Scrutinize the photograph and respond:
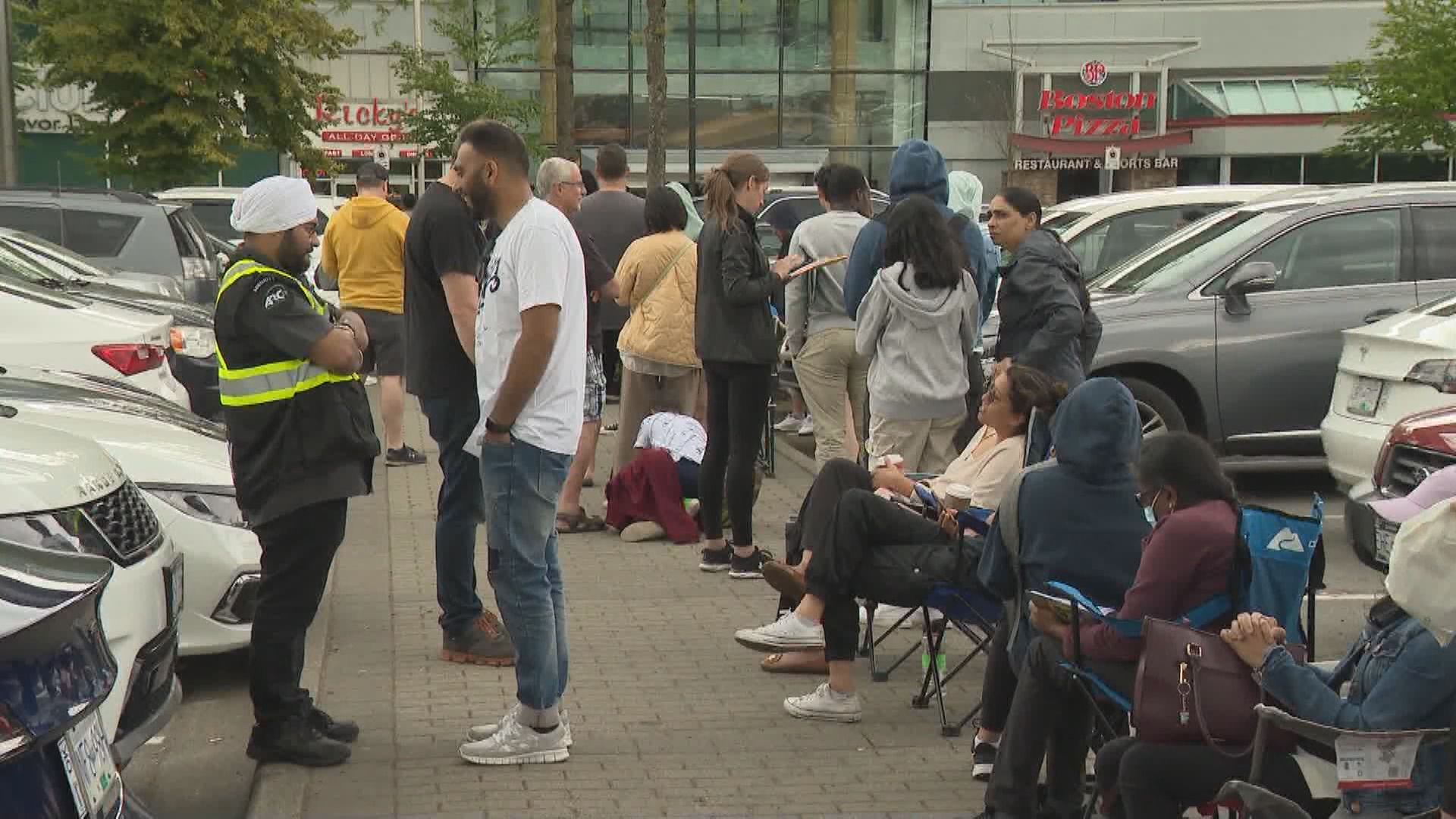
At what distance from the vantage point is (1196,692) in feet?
14.4

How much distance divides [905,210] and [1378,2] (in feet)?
142

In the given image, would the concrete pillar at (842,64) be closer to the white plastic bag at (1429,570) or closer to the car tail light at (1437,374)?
the car tail light at (1437,374)

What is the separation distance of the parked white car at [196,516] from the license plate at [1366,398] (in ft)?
18.1

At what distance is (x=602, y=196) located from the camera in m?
11.8

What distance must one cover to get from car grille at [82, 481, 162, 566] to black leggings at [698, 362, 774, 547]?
3.52 metres

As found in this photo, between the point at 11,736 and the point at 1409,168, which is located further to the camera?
the point at 1409,168

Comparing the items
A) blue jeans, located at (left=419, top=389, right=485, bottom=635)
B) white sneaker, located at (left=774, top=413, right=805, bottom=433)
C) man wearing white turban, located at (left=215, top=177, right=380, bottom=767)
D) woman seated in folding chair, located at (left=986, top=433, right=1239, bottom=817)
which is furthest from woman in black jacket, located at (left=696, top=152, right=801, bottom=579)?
white sneaker, located at (left=774, top=413, right=805, bottom=433)

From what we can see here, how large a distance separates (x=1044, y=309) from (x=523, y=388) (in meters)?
3.14

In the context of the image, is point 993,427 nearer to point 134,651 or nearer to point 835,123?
point 134,651

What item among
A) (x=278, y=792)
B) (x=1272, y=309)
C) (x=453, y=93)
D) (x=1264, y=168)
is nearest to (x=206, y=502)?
(x=278, y=792)

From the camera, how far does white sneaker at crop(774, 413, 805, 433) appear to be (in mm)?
14211

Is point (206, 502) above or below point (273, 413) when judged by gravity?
below

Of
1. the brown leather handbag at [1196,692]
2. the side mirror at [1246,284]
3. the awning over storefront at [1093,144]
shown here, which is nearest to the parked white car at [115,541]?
the brown leather handbag at [1196,692]

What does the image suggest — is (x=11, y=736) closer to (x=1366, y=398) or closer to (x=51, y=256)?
(x=1366, y=398)
